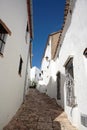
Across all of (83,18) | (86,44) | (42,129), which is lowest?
(42,129)

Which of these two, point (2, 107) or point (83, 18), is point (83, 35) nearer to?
point (83, 18)

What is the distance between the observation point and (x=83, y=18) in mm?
5168

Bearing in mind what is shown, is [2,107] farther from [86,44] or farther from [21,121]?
[86,44]

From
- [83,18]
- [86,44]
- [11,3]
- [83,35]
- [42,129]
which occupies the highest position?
[11,3]

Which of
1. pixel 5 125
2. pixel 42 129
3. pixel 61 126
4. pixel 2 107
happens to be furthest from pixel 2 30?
pixel 61 126

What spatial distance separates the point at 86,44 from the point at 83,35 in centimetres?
49

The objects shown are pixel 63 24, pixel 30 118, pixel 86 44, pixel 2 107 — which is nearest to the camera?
pixel 86 44

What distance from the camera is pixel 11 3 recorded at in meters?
5.79

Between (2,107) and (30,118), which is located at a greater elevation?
(2,107)

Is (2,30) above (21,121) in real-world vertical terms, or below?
above

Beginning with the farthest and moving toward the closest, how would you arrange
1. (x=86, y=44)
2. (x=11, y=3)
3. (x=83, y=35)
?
(x=11, y=3), (x=83, y=35), (x=86, y=44)

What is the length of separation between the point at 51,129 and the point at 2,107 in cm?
218

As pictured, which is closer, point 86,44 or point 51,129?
point 86,44

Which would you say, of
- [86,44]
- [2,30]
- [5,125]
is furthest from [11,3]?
[5,125]
